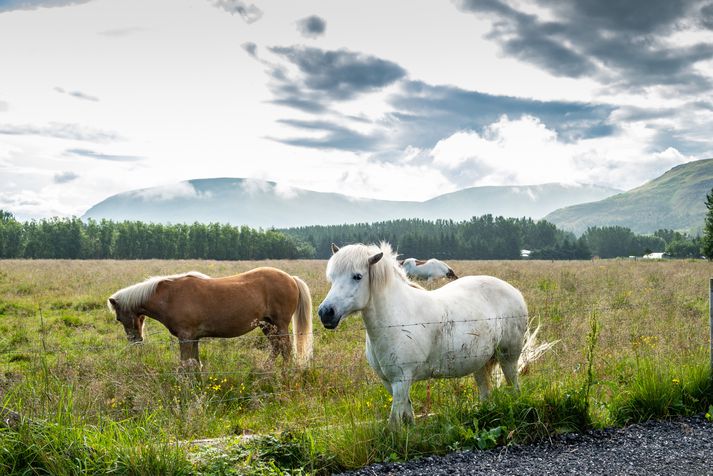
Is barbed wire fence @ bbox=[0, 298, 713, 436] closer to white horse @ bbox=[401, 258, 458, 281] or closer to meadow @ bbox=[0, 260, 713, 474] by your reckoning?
meadow @ bbox=[0, 260, 713, 474]

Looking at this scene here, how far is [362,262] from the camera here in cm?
522

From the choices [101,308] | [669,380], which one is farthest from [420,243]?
[669,380]

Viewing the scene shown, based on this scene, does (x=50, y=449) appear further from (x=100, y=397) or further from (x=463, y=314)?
(x=463, y=314)

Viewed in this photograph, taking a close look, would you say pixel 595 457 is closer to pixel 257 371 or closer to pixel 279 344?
pixel 257 371

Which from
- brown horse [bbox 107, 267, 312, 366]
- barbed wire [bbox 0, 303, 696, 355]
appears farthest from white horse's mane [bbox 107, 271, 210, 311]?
barbed wire [bbox 0, 303, 696, 355]

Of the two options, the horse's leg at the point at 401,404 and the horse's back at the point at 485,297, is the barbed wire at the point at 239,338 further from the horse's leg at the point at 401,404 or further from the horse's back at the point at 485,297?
the horse's leg at the point at 401,404

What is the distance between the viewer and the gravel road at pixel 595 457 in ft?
14.5

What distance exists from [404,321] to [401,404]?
2.61ft

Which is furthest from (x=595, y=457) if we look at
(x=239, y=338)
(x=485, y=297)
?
(x=239, y=338)

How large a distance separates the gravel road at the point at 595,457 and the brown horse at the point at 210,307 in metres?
3.64

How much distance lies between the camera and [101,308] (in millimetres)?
14305

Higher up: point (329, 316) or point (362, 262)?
point (362, 262)

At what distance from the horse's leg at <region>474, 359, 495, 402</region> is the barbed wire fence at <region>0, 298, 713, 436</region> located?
0.44 ft

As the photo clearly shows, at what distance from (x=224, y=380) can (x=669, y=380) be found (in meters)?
5.50
